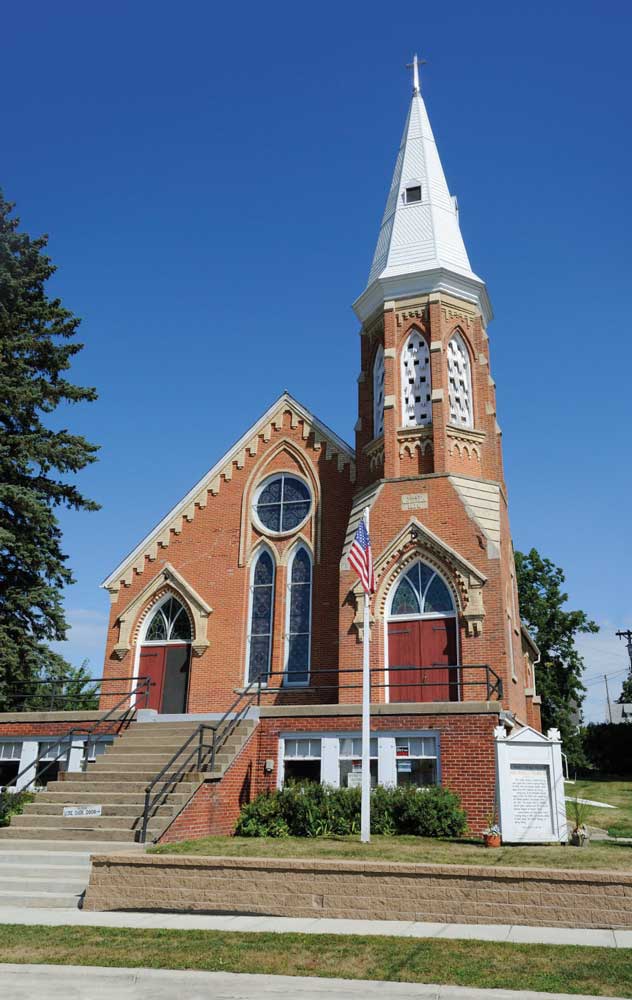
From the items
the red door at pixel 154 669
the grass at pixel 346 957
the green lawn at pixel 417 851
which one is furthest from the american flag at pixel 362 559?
the red door at pixel 154 669

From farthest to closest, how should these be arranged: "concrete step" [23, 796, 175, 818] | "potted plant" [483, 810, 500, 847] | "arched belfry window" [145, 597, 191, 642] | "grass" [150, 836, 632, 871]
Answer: "arched belfry window" [145, 597, 191, 642], "concrete step" [23, 796, 175, 818], "potted plant" [483, 810, 500, 847], "grass" [150, 836, 632, 871]

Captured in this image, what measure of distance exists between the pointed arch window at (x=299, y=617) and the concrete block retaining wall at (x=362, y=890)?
36.4ft

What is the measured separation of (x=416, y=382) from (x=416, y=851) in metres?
12.9

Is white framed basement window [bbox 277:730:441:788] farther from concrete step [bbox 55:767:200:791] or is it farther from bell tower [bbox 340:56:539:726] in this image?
concrete step [bbox 55:767:200:791]

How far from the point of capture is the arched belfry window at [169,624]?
76.2 feet

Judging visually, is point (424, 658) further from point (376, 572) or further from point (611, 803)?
point (611, 803)

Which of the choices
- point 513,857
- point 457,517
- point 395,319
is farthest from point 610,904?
point 395,319

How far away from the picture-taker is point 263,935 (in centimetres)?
847

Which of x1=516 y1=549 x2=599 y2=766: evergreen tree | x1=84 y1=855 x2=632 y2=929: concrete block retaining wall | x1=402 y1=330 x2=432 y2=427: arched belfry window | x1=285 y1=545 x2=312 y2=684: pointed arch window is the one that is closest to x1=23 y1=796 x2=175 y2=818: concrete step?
x1=84 y1=855 x2=632 y2=929: concrete block retaining wall

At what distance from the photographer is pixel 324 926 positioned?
29.1 ft

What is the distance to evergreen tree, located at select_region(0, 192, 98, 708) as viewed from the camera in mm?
24656

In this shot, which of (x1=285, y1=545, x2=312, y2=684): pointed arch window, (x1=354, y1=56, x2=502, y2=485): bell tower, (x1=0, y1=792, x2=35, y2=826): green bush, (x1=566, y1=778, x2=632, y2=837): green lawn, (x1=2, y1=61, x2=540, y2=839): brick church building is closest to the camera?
(x1=0, y1=792, x2=35, y2=826): green bush

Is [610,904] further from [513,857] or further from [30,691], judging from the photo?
[30,691]

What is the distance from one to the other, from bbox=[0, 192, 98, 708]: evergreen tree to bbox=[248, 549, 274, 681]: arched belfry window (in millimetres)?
6475
